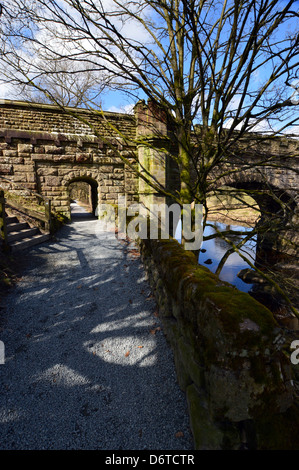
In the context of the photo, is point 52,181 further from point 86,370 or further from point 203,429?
point 203,429

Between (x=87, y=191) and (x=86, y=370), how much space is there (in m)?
24.1

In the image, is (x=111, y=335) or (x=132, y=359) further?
(x=111, y=335)

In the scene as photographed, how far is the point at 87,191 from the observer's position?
2455 centimetres

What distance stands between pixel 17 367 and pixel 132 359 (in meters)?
1.34

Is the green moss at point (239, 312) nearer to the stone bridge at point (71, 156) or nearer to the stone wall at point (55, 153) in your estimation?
the stone bridge at point (71, 156)

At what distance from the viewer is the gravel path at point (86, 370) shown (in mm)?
1769

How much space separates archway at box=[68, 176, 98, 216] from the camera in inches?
411

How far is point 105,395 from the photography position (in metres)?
2.12

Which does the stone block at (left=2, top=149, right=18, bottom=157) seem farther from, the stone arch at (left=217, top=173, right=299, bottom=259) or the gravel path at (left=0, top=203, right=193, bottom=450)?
the stone arch at (left=217, top=173, right=299, bottom=259)

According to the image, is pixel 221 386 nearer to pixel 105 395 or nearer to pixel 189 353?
pixel 189 353

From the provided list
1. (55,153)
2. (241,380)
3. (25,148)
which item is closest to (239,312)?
(241,380)

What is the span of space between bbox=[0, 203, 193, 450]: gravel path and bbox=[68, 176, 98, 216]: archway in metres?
6.49

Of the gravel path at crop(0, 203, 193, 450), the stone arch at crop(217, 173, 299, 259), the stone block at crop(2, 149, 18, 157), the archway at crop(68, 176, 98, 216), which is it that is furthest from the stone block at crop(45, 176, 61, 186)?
the stone arch at crop(217, 173, 299, 259)
